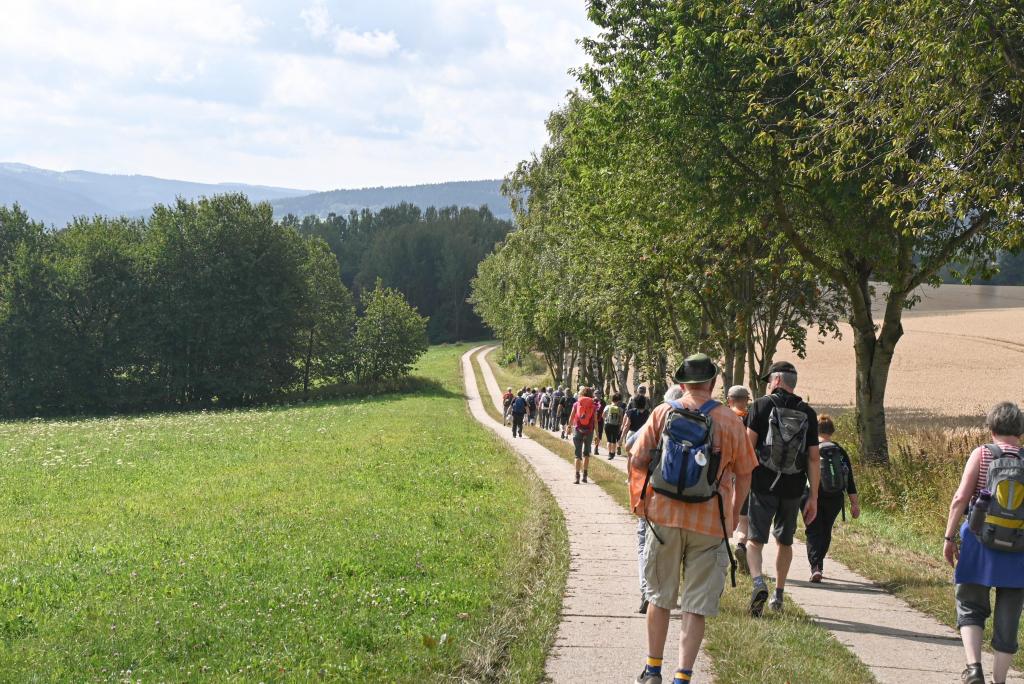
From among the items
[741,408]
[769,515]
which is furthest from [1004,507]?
[741,408]

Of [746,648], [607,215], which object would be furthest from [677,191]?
[746,648]

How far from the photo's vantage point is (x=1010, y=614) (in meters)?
6.19

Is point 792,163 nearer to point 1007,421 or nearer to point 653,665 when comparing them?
point 1007,421

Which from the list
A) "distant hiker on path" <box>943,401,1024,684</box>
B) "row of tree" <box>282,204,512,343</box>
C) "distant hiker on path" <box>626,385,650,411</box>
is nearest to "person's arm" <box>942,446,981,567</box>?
"distant hiker on path" <box>943,401,1024,684</box>

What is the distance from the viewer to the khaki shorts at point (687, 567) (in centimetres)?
590

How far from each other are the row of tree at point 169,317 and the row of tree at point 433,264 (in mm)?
67641

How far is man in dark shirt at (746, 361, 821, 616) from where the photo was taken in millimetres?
8258


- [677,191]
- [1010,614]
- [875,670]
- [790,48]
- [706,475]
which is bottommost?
[875,670]

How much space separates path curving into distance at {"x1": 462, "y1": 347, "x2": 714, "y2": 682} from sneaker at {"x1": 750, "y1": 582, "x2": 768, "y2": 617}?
678 mm

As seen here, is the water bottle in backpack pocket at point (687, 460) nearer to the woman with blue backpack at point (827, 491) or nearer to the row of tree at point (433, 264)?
the woman with blue backpack at point (827, 491)

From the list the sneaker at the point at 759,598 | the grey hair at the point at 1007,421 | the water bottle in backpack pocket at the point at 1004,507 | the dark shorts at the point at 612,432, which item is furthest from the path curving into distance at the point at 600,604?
the dark shorts at the point at 612,432

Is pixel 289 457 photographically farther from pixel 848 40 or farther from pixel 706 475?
pixel 706 475

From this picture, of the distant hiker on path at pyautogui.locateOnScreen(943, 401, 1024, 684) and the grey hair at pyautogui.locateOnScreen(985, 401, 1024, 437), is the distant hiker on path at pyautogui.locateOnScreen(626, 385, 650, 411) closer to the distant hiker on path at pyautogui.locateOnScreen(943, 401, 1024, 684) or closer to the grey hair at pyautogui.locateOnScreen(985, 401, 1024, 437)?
the distant hiker on path at pyautogui.locateOnScreen(943, 401, 1024, 684)

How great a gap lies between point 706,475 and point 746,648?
1.77m
